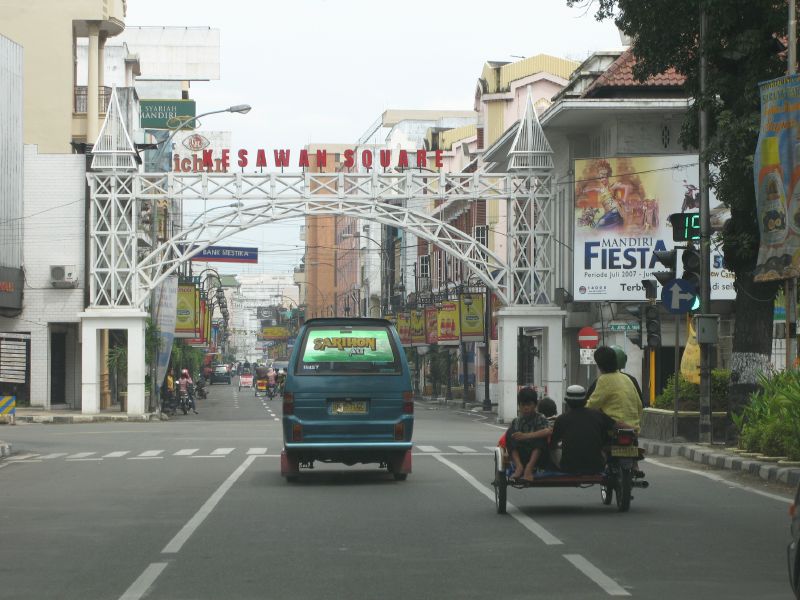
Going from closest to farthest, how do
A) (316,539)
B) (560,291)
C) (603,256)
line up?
(316,539)
(603,256)
(560,291)

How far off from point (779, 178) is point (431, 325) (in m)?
54.6

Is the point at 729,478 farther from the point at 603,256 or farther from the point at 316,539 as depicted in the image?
the point at 603,256

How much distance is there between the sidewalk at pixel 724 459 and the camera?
766 inches

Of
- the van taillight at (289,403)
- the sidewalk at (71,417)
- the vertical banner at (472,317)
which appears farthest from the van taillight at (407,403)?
the vertical banner at (472,317)

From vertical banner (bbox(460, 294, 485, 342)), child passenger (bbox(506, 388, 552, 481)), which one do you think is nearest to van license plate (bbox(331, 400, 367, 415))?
child passenger (bbox(506, 388, 552, 481))

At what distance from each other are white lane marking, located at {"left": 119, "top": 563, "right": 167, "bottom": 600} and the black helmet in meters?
5.22

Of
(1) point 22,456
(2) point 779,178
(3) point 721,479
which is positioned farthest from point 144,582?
(1) point 22,456

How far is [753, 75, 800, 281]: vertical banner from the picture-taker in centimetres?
1770

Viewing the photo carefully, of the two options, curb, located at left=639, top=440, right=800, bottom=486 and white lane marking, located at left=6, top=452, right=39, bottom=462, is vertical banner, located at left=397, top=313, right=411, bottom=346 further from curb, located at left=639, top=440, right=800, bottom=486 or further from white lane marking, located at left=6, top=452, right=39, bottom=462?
curb, located at left=639, top=440, right=800, bottom=486

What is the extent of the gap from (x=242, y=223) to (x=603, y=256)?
12108 mm

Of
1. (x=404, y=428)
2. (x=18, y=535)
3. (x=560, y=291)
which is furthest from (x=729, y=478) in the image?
(x=560, y=291)

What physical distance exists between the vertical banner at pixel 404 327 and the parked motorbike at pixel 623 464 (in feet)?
208

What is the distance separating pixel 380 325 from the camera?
1970 centimetres

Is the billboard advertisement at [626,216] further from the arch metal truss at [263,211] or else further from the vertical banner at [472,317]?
the vertical banner at [472,317]
